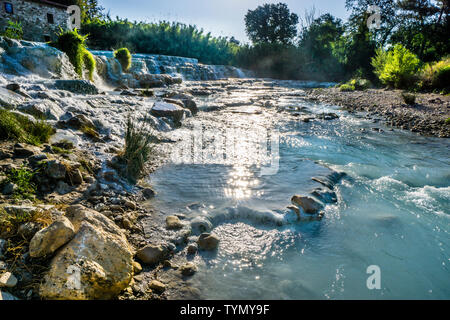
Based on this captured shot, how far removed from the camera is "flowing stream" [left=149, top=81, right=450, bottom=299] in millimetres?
1604

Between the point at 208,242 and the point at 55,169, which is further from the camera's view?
the point at 55,169

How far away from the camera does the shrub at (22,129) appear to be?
2.35 m

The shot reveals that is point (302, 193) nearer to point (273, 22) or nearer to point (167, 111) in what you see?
point (167, 111)

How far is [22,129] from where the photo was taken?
249cm

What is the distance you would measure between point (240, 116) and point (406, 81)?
9.85 metres

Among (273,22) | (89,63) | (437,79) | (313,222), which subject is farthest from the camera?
(273,22)

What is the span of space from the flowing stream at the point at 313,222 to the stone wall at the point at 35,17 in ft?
55.6

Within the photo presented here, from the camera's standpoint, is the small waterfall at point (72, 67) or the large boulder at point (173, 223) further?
the small waterfall at point (72, 67)

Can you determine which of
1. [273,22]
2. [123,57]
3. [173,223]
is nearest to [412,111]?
[173,223]

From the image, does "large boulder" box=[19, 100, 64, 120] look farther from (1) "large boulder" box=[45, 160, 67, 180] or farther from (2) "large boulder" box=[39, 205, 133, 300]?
(2) "large boulder" box=[39, 205, 133, 300]

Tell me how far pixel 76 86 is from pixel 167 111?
7.46 feet

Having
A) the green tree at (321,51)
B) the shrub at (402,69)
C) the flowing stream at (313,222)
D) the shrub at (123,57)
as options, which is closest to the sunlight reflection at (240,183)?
the flowing stream at (313,222)

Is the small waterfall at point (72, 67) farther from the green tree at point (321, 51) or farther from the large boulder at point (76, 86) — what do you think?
the green tree at point (321, 51)

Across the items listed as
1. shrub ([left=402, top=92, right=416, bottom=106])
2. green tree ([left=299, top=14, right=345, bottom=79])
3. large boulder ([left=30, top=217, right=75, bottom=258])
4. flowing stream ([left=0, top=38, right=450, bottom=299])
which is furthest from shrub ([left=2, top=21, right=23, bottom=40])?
green tree ([left=299, top=14, right=345, bottom=79])
